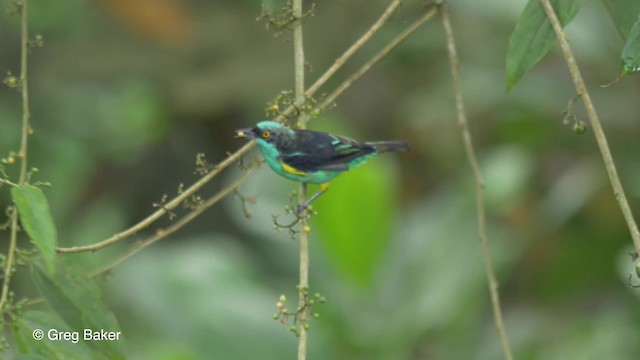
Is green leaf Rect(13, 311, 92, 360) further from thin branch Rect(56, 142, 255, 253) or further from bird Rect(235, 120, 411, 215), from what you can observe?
bird Rect(235, 120, 411, 215)

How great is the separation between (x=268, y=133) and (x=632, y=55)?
2.94 feet

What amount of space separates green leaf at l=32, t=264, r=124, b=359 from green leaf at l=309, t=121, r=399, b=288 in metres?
2.81

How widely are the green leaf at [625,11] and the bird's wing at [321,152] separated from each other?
71cm

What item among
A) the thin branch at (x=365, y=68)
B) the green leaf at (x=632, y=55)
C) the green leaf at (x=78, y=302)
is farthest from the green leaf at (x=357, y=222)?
the green leaf at (x=632, y=55)

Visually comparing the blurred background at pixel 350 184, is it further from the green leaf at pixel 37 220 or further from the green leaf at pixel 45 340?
the green leaf at pixel 37 220

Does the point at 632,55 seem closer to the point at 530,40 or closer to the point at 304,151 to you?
the point at 530,40

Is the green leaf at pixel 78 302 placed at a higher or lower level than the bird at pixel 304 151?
lower

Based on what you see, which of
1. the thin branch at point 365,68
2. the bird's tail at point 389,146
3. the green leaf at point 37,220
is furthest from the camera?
the bird's tail at point 389,146

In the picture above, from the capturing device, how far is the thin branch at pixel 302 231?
7.33 ft

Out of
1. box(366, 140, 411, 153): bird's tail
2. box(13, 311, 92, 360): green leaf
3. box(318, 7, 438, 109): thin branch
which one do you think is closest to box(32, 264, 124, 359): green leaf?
box(13, 311, 92, 360): green leaf

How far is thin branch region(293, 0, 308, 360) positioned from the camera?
7.33 feet

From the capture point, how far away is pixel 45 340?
2375 millimetres

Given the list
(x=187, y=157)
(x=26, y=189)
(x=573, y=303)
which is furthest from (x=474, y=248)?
(x=26, y=189)

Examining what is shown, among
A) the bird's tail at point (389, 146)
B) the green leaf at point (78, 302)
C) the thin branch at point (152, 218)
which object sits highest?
the bird's tail at point (389, 146)
